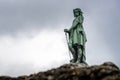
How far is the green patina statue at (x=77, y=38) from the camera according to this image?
28234 millimetres

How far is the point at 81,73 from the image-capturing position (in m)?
20.2

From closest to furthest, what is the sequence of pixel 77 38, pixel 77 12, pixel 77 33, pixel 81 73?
1. pixel 81 73
2. pixel 77 38
3. pixel 77 33
4. pixel 77 12

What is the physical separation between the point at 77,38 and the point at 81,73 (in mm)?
9037

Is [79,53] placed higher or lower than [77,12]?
lower

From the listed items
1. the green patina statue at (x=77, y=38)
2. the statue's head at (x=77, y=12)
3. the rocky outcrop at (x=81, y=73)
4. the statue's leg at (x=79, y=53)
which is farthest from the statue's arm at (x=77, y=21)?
the rocky outcrop at (x=81, y=73)

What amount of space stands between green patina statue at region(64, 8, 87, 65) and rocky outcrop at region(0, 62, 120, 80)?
245 inches

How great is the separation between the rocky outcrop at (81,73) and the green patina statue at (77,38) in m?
6.23

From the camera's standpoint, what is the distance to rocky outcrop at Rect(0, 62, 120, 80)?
19.4 m

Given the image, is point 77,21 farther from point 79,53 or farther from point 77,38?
point 79,53

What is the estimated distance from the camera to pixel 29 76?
21.5 metres

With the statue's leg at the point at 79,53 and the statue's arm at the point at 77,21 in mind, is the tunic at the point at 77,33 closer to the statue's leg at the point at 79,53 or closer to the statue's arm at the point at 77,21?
the statue's arm at the point at 77,21

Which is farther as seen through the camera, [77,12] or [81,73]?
[77,12]

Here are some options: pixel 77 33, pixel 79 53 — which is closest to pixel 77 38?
pixel 77 33

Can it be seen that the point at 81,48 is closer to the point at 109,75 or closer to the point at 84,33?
the point at 84,33
